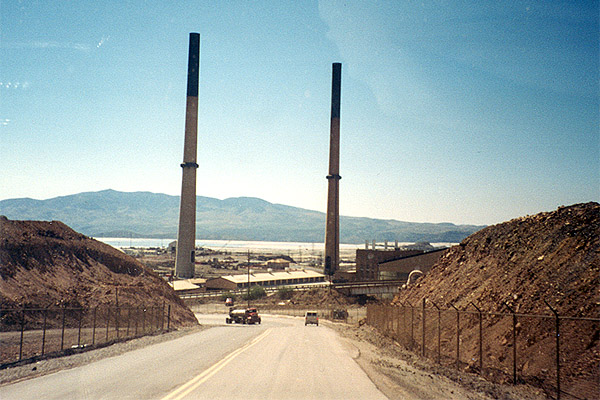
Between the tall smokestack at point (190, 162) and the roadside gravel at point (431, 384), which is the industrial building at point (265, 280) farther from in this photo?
the roadside gravel at point (431, 384)

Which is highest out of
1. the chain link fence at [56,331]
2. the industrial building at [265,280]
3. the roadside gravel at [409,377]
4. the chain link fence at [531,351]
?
the chain link fence at [531,351]

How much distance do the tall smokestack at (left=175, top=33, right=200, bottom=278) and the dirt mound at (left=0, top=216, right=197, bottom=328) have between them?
39.1 meters

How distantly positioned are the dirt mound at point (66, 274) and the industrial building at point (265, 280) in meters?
54.1

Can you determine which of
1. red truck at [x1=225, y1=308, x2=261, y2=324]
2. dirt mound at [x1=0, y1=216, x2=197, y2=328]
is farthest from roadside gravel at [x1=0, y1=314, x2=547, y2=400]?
red truck at [x1=225, y1=308, x2=261, y2=324]

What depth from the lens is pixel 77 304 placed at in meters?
34.5

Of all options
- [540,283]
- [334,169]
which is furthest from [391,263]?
[540,283]

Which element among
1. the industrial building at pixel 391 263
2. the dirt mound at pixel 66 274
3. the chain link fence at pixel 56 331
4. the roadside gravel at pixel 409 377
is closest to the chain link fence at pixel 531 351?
the roadside gravel at pixel 409 377

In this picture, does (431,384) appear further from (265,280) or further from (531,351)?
(265,280)

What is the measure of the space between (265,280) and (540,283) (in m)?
102

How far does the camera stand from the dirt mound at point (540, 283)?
14902mm

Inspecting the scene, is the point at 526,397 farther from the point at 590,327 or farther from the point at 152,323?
the point at 152,323

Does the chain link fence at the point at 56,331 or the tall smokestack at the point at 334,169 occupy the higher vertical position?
the tall smokestack at the point at 334,169

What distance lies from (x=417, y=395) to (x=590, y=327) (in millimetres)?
5877

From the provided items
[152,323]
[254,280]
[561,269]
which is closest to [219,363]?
[561,269]
